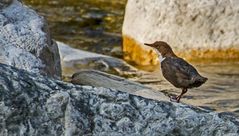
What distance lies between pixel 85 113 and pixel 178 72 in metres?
2.57

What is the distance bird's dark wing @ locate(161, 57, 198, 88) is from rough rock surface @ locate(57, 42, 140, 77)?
2.44 m

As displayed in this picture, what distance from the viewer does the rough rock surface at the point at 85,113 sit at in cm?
292

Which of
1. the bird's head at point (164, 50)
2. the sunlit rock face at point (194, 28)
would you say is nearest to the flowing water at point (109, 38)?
the sunlit rock face at point (194, 28)

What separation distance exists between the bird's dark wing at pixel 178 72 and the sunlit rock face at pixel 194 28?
3.13 m

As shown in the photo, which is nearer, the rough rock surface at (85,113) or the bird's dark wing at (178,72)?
the rough rock surface at (85,113)

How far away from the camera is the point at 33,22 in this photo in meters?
5.14

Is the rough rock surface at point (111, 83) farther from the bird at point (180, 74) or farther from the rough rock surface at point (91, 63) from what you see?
the rough rock surface at point (91, 63)

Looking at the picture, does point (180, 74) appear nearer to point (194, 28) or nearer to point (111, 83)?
point (111, 83)

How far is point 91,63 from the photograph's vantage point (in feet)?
27.3

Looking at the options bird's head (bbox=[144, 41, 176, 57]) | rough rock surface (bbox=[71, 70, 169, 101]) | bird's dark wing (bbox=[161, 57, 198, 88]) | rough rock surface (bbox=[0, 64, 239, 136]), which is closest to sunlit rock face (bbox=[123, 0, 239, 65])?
bird's head (bbox=[144, 41, 176, 57])

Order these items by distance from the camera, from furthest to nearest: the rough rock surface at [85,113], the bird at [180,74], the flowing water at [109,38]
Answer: the flowing water at [109,38]
the bird at [180,74]
the rough rock surface at [85,113]

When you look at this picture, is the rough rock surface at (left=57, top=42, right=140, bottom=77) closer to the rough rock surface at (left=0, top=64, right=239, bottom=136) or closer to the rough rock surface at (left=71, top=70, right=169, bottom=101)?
Result: the rough rock surface at (left=71, top=70, right=169, bottom=101)

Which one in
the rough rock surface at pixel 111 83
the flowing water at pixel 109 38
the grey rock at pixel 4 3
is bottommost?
the flowing water at pixel 109 38

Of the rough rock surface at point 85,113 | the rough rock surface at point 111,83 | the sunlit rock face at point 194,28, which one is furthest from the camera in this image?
the sunlit rock face at point 194,28
